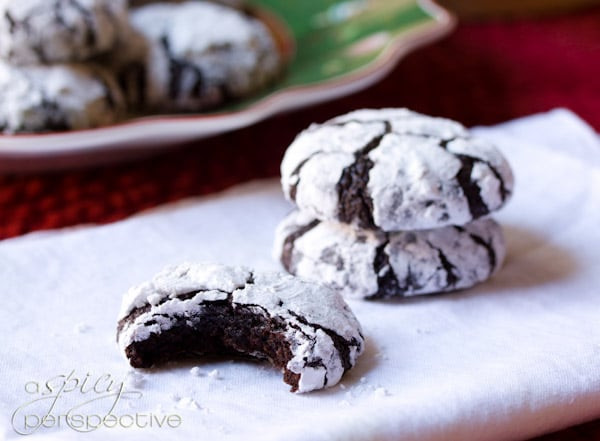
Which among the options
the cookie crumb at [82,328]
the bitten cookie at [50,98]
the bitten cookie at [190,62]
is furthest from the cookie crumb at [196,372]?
the bitten cookie at [190,62]

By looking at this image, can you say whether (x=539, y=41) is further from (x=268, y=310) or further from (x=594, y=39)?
(x=268, y=310)

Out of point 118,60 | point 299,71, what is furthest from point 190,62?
point 299,71

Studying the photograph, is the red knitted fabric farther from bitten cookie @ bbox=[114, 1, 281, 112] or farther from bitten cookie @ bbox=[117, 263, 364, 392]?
bitten cookie @ bbox=[117, 263, 364, 392]

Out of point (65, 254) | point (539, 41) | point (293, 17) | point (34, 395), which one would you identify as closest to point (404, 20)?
point (293, 17)

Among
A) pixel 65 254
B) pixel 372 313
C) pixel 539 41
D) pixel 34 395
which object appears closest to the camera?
pixel 34 395

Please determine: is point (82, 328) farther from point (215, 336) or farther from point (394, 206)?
point (394, 206)

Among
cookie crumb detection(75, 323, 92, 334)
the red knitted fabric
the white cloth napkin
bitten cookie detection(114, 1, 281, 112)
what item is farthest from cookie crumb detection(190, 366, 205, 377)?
bitten cookie detection(114, 1, 281, 112)
